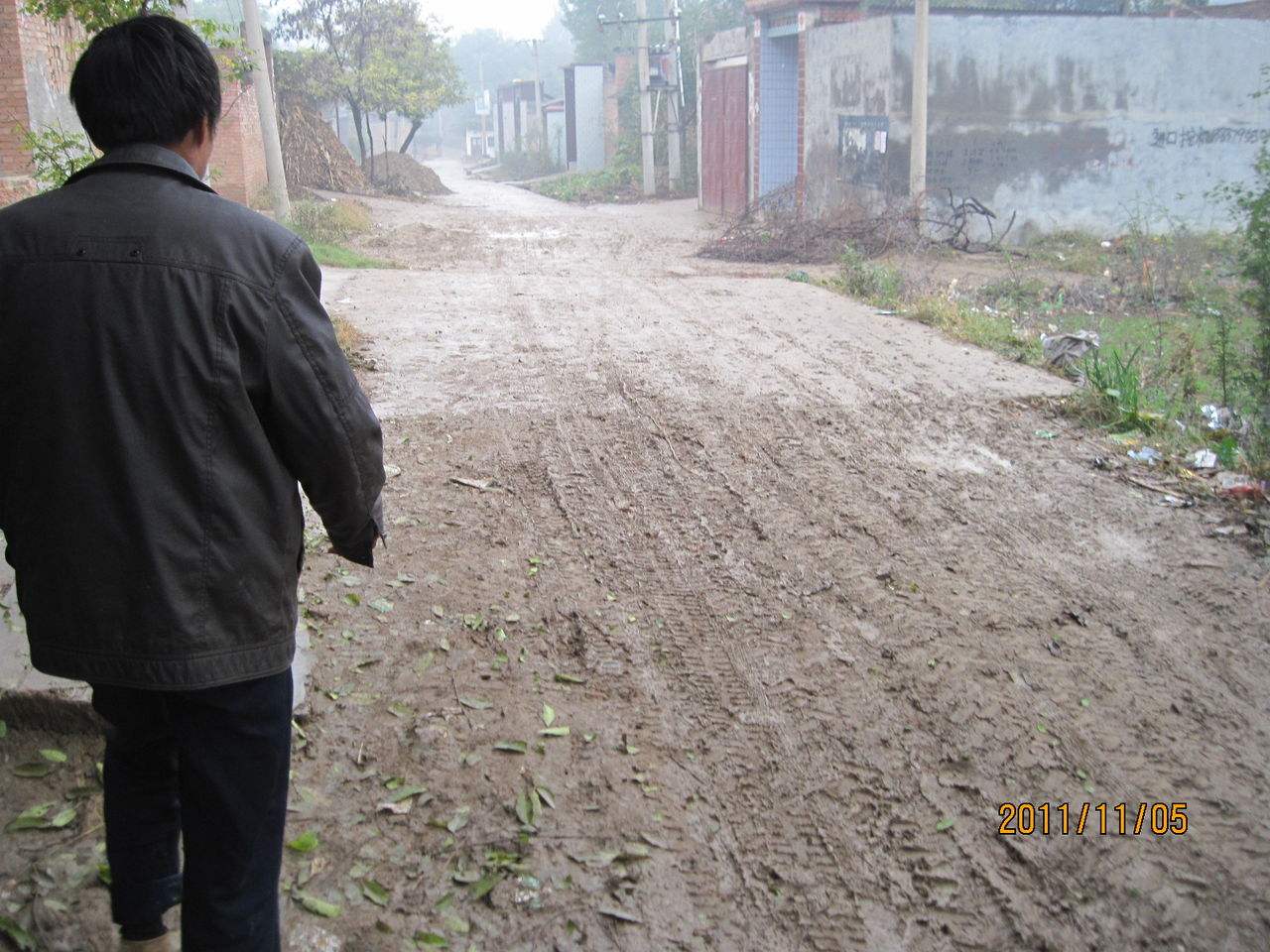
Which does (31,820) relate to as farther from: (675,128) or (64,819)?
(675,128)

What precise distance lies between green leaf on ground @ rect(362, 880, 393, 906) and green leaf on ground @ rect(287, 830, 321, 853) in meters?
0.20

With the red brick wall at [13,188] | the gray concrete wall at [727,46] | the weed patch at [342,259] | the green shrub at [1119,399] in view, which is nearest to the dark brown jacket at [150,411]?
the green shrub at [1119,399]

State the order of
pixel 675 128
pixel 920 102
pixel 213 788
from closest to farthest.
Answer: pixel 213 788 → pixel 920 102 → pixel 675 128

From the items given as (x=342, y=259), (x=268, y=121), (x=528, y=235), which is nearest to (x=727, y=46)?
(x=528, y=235)

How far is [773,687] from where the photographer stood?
12.1ft

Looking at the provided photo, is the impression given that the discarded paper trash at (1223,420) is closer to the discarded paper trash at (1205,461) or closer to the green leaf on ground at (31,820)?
the discarded paper trash at (1205,461)

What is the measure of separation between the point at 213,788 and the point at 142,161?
3.68 feet

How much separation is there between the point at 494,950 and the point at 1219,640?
117 inches

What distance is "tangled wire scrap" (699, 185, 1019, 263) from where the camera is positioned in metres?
14.6

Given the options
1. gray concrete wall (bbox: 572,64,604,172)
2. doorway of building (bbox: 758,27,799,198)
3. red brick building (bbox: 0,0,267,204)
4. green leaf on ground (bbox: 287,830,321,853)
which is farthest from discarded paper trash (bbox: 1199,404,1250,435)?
gray concrete wall (bbox: 572,64,604,172)

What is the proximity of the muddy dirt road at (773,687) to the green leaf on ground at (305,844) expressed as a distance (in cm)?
2

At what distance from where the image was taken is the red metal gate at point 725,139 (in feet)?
70.7

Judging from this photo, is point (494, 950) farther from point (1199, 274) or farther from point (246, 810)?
point (1199, 274)
